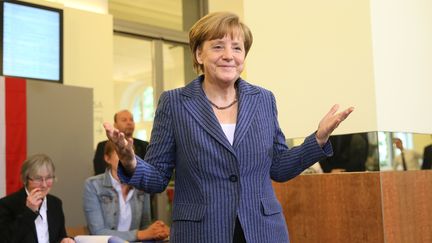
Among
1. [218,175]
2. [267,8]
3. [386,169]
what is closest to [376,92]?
[386,169]

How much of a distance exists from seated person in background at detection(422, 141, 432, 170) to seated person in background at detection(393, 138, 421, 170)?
0.05 m

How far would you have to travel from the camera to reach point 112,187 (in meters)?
3.36

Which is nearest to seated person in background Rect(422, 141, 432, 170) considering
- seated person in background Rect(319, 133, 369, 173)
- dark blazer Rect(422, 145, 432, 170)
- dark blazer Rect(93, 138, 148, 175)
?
dark blazer Rect(422, 145, 432, 170)

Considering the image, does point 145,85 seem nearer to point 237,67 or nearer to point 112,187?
point 112,187

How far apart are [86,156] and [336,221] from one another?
2.63 meters

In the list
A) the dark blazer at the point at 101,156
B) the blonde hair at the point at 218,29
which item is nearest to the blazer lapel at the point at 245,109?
the blonde hair at the point at 218,29

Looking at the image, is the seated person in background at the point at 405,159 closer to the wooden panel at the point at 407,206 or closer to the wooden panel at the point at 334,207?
the wooden panel at the point at 407,206

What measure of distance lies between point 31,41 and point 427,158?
362 cm

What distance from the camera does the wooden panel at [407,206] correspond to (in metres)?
2.16

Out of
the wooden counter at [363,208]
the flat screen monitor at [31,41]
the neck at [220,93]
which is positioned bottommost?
the wooden counter at [363,208]

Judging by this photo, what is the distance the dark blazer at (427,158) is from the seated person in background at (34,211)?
1886 mm

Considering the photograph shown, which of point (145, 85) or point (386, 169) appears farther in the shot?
point (145, 85)

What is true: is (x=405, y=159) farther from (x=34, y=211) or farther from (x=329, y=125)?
(x=34, y=211)

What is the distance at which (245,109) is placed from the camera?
1.43m
